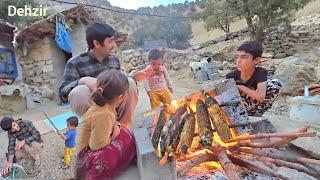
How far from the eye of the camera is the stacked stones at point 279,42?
17242 mm

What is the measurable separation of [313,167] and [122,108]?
1.59 m

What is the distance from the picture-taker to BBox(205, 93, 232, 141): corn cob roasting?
2854 millimetres

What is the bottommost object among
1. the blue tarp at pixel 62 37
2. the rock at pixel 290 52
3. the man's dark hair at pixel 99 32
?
the man's dark hair at pixel 99 32

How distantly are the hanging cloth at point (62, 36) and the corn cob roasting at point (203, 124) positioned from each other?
10.0 m

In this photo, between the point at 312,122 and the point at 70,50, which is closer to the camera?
the point at 312,122

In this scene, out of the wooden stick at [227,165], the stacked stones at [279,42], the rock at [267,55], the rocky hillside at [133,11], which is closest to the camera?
the wooden stick at [227,165]

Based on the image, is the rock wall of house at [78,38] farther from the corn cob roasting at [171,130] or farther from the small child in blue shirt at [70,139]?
the corn cob roasting at [171,130]

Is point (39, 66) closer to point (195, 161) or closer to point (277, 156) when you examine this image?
point (195, 161)

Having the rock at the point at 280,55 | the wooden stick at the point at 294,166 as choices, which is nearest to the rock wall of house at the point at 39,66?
the rock at the point at 280,55

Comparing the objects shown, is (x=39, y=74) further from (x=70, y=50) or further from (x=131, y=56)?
(x=131, y=56)

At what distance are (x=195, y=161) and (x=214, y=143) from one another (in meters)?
0.23

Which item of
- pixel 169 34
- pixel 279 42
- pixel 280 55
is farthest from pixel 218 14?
pixel 169 34

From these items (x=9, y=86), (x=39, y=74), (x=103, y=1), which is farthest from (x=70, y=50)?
(x=103, y=1)

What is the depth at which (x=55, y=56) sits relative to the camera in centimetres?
1273
